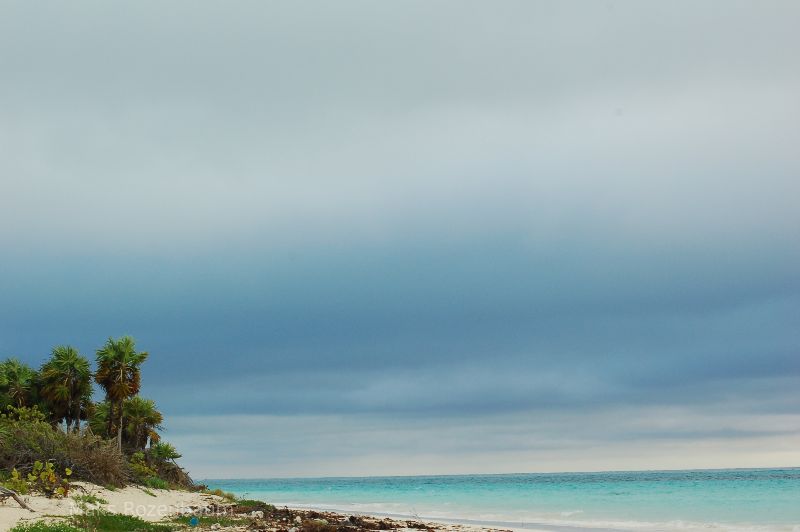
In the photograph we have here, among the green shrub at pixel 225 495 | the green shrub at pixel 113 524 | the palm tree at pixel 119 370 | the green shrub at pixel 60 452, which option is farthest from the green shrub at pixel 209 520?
the palm tree at pixel 119 370

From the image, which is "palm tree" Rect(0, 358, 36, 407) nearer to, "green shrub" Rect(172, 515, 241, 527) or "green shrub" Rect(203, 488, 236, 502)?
"green shrub" Rect(203, 488, 236, 502)

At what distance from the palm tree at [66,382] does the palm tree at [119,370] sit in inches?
340

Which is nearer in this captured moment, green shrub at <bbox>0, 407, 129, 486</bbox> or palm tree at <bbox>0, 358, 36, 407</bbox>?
green shrub at <bbox>0, 407, 129, 486</bbox>

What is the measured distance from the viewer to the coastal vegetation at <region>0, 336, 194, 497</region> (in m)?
36.0

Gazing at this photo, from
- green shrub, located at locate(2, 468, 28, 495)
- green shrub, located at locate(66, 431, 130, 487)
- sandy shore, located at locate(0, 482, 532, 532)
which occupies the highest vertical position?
green shrub, located at locate(66, 431, 130, 487)

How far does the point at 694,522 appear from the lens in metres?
46.7

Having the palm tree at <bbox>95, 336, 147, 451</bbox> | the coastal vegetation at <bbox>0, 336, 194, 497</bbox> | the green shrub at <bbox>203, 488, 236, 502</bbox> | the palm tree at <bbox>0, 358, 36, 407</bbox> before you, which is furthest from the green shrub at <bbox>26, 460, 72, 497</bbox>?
the palm tree at <bbox>0, 358, 36, 407</bbox>

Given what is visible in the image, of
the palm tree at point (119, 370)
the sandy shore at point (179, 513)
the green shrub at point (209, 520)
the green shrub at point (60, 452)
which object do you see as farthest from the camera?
the palm tree at point (119, 370)

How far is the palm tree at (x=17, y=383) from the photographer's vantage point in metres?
68.4

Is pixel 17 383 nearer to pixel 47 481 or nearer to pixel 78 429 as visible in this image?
pixel 78 429

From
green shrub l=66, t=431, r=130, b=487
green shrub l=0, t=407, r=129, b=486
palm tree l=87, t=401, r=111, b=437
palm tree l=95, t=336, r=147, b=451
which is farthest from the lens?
palm tree l=87, t=401, r=111, b=437

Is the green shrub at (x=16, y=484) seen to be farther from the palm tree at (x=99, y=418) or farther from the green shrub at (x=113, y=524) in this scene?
the palm tree at (x=99, y=418)

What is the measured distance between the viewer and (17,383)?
69.1 metres

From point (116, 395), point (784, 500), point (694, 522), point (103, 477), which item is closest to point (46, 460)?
point (103, 477)
